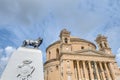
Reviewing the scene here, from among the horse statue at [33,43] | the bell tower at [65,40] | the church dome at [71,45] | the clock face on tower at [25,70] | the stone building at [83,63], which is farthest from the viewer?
the church dome at [71,45]

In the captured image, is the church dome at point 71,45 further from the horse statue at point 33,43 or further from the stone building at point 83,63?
the horse statue at point 33,43

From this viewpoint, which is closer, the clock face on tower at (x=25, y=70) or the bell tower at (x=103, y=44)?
the clock face on tower at (x=25, y=70)

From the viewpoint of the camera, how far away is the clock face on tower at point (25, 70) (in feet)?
22.7

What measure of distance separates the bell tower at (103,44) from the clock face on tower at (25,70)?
28369mm

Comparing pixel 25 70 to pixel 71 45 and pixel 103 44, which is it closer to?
pixel 71 45

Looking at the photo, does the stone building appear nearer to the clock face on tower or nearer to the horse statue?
the horse statue

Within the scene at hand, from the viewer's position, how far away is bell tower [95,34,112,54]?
33531 millimetres

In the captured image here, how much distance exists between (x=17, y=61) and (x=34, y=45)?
1.49 metres

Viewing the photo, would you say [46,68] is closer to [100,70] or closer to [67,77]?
[67,77]

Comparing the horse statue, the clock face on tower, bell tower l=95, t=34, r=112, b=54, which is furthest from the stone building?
the clock face on tower

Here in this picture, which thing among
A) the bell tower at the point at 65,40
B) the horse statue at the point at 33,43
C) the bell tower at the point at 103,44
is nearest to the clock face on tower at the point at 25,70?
the horse statue at the point at 33,43

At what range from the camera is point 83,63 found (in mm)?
29656

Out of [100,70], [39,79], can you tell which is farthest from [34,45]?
[100,70]

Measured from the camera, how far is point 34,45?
8.28m
